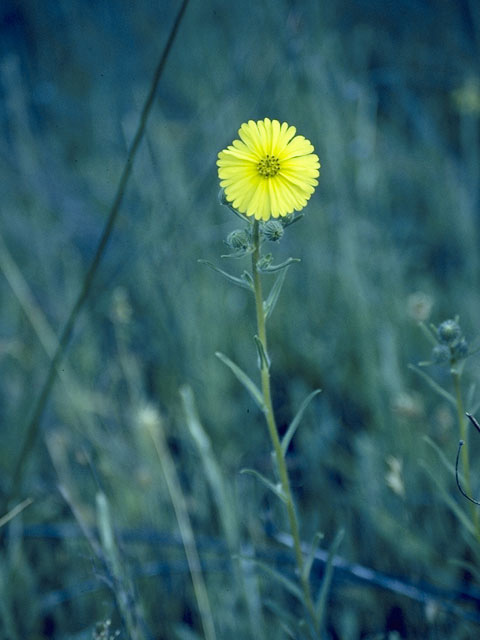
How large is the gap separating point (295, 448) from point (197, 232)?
1.20 m

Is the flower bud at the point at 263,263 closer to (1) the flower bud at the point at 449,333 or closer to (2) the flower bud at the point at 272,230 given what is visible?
(2) the flower bud at the point at 272,230

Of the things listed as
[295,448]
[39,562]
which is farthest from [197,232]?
[39,562]

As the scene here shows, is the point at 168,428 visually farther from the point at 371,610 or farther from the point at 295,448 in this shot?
the point at 371,610

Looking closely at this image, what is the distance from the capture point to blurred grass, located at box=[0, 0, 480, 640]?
183 centimetres

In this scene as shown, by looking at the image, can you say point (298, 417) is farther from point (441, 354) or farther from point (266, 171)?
point (266, 171)

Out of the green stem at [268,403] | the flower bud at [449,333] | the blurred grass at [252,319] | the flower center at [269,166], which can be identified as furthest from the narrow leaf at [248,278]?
the blurred grass at [252,319]

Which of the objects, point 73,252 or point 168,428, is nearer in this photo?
point 168,428

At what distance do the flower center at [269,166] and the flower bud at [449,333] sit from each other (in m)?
0.48

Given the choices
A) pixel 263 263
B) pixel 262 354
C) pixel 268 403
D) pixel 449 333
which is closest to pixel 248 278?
pixel 263 263

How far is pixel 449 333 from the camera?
3.94ft

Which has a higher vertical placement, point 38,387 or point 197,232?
point 197,232

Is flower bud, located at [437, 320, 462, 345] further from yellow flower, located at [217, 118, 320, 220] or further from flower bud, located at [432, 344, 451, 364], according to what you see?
yellow flower, located at [217, 118, 320, 220]

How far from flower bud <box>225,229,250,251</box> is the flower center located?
0.13 meters

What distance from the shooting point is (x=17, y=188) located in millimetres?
3812
